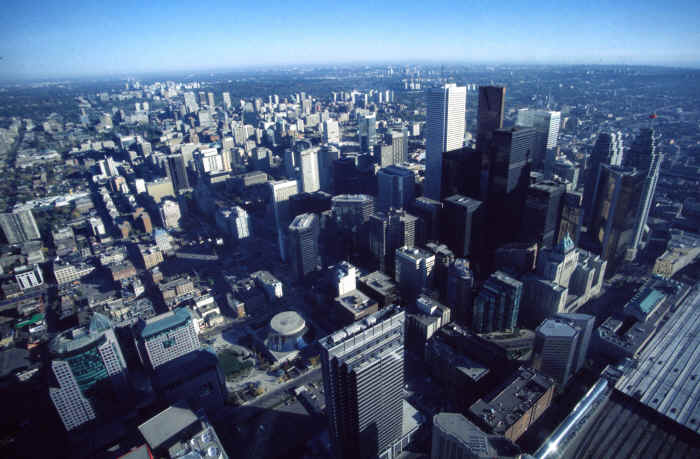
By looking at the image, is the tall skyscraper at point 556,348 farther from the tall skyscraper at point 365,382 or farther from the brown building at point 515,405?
the tall skyscraper at point 365,382

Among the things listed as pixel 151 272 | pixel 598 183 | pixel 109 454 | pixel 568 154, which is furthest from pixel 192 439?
pixel 568 154

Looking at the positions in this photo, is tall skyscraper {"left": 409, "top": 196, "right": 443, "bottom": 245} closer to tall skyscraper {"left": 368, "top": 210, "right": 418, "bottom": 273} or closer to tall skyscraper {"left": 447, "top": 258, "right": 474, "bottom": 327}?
tall skyscraper {"left": 368, "top": 210, "right": 418, "bottom": 273}

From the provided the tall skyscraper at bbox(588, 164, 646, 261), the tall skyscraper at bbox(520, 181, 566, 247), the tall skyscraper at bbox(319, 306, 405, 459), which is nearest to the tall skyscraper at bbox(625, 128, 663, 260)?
the tall skyscraper at bbox(588, 164, 646, 261)

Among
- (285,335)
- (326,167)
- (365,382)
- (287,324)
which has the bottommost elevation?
(285,335)

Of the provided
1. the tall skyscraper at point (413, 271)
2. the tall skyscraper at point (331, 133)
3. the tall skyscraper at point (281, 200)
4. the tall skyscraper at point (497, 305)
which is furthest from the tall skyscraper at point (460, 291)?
the tall skyscraper at point (331, 133)

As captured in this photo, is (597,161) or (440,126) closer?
(597,161)

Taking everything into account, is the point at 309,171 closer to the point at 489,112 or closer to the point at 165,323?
the point at 489,112

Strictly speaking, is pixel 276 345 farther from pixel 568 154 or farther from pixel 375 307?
pixel 568 154

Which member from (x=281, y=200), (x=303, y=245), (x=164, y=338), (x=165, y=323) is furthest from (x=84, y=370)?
(x=281, y=200)
